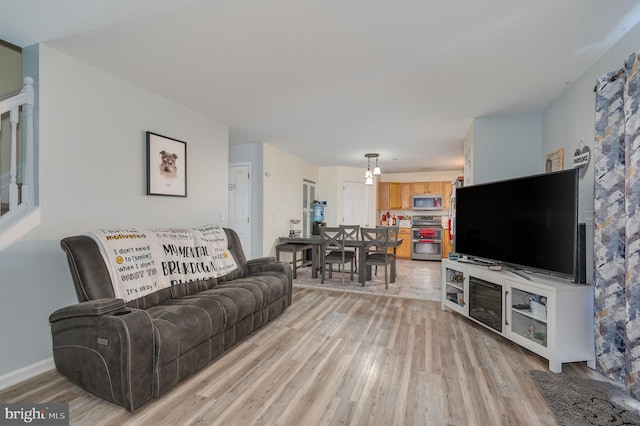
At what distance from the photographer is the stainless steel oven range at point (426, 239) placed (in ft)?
25.2

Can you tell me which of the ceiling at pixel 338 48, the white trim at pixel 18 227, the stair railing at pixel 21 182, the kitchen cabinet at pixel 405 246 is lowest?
the kitchen cabinet at pixel 405 246

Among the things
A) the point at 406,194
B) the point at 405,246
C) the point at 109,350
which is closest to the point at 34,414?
the point at 109,350

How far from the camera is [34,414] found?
66.5 inches

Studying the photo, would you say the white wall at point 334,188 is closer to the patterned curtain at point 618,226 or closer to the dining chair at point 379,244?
the dining chair at point 379,244

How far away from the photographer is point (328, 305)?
3797 mm

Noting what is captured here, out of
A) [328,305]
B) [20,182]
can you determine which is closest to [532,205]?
[328,305]

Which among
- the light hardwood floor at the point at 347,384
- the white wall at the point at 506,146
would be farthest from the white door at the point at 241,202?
the white wall at the point at 506,146

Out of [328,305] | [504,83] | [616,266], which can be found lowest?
[328,305]

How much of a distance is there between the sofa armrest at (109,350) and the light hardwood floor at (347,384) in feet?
0.44

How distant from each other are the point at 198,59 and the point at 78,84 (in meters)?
1.05

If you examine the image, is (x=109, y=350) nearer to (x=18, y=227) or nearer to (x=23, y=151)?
(x=18, y=227)

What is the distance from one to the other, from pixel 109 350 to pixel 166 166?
2054 millimetres

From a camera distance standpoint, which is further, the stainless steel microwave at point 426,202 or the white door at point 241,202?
the stainless steel microwave at point 426,202

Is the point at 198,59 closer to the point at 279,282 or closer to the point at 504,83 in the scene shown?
the point at 279,282
